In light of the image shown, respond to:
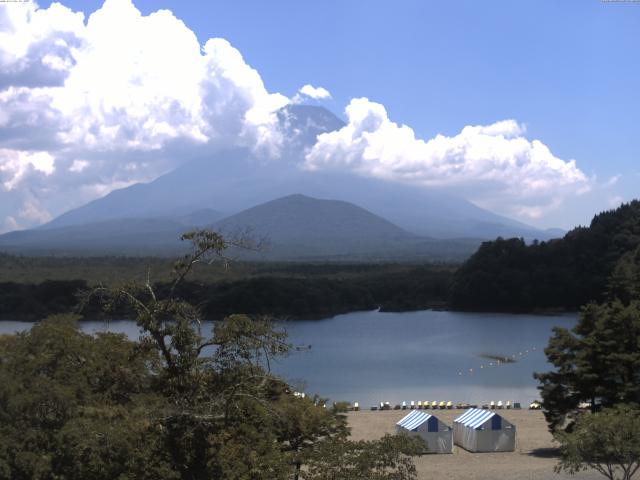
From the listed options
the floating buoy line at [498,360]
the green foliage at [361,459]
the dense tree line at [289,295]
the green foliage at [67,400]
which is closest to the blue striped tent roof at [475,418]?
the green foliage at [361,459]

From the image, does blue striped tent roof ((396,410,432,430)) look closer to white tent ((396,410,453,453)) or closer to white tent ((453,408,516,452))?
white tent ((396,410,453,453))

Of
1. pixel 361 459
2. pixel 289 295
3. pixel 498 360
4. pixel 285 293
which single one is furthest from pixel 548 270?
pixel 361 459

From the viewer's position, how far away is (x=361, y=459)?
314 inches

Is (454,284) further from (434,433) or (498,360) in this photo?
(434,433)

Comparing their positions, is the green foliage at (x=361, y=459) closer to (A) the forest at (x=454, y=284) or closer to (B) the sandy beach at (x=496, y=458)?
(B) the sandy beach at (x=496, y=458)

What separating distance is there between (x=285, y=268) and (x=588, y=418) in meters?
65.4

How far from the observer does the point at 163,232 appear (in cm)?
19675

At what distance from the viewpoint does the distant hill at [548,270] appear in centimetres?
5791

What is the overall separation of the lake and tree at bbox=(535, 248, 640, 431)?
528 centimetres

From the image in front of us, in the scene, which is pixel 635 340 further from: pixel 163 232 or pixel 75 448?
pixel 163 232

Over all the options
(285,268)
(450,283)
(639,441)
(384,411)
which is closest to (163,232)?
(285,268)

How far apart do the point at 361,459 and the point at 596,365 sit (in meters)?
9.86

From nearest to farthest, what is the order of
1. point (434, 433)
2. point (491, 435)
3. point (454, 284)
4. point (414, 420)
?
point (434, 433) → point (491, 435) → point (414, 420) → point (454, 284)

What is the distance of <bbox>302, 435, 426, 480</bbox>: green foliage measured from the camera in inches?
313
